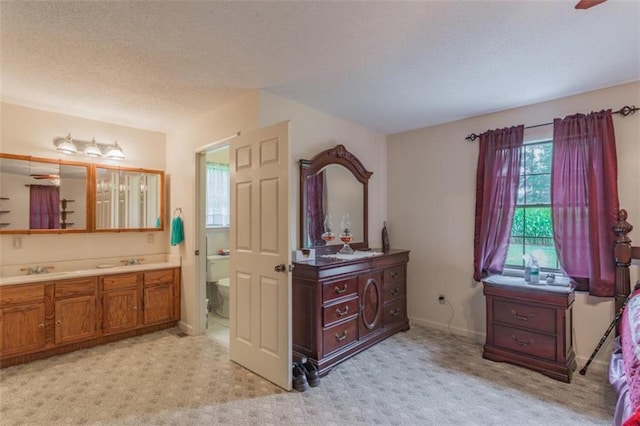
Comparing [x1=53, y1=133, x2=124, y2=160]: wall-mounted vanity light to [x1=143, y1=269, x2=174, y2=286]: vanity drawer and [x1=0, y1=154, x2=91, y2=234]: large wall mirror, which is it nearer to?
[x1=0, y1=154, x2=91, y2=234]: large wall mirror

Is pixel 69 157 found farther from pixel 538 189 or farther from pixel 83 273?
pixel 538 189

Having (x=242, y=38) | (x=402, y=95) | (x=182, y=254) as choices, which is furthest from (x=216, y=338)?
(x=402, y=95)

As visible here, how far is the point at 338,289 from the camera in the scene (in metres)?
2.87

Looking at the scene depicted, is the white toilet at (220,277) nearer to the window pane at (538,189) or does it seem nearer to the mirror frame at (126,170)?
the mirror frame at (126,170)

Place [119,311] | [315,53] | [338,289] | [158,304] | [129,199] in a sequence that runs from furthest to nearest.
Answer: [129,199] < [158,304] < [119,311] < [338,289] < [315,53]

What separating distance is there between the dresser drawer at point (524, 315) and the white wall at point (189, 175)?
3047mm

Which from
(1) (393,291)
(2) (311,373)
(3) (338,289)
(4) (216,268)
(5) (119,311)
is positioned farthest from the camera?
(4) (216,268)

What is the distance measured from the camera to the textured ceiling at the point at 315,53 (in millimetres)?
1799

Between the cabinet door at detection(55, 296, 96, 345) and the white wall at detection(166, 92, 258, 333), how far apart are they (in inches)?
36.7

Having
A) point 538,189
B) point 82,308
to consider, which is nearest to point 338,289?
point 538,189

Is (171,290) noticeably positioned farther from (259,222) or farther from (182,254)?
(259,222)

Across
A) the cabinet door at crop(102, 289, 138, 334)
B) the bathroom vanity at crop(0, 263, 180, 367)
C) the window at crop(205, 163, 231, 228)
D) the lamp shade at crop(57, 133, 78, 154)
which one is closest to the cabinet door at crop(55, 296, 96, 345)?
the bathroom vanity at crop(0, 263, 180, 367)

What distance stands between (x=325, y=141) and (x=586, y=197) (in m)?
2.54

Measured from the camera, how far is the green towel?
385 cm
